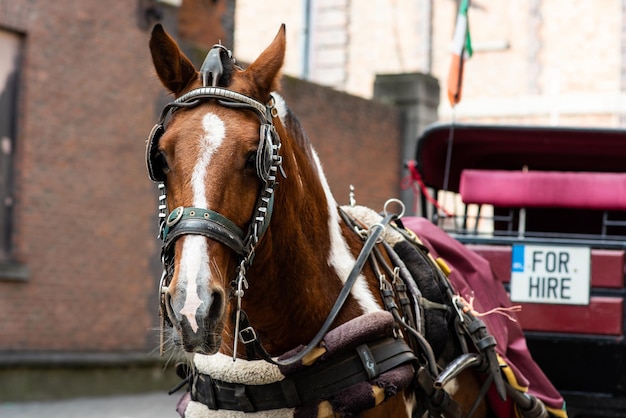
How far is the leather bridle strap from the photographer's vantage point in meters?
3.03

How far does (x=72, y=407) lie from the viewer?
10.8 meters

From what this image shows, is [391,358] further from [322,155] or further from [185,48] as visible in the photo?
[322,155]

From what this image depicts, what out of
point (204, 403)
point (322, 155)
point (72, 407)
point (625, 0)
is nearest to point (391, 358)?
point (204, 403)

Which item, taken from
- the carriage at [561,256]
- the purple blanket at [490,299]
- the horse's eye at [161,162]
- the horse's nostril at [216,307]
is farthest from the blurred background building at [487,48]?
the horse's nostril at [216,307]

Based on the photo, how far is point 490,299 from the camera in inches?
192

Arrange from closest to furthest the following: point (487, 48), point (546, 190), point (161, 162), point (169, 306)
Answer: point (169, 306)
point (161, 162)
point (546, 190)
point (487, 48)

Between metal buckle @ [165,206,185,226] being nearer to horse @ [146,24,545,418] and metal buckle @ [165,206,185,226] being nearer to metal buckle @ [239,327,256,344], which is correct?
horse @ [146,24,545,418]

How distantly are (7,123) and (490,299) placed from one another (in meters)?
7.72

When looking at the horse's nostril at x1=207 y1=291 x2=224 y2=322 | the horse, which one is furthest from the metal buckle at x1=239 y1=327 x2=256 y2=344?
the horse's nostril at x1=207 y1=291 x2=224 y2=322

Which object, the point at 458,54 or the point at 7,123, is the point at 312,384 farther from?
the point at 7,123

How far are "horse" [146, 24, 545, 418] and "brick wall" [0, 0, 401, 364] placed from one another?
25.4 ft

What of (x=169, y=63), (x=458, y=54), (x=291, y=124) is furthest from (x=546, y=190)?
(x=169, y=63)

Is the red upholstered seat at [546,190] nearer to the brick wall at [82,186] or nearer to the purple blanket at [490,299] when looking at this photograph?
the purple blanket at [490,299]

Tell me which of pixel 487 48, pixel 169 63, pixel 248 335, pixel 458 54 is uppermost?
pixel 487 48
